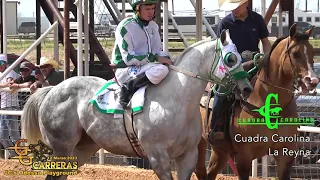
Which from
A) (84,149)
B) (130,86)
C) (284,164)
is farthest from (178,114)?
(84,149)

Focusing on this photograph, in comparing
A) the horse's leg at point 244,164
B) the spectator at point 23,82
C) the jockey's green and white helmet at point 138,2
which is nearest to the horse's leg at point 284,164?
the horse's leg at point 244,164

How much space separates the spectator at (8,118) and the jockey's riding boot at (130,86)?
16.1 ft

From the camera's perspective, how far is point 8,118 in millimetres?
12031

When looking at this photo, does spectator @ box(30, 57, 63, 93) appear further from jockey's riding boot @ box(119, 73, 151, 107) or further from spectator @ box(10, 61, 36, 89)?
jockey's riding boot @ box(119, 73, 151, 107)

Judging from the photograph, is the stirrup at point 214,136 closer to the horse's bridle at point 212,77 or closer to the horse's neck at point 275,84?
the horse's neck at point 275,84

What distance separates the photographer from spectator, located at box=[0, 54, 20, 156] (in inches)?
464

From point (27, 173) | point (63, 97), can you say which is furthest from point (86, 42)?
point (63, 97)

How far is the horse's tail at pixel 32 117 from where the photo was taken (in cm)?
834

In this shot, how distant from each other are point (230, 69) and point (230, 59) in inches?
4.1

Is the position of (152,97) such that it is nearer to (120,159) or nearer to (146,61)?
(146,61)

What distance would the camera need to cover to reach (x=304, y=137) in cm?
935

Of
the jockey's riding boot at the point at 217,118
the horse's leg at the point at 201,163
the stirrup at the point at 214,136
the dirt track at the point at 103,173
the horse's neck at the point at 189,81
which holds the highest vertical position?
the horse's neck at the point at 189,81

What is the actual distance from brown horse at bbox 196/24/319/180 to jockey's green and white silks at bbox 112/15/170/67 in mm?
1299

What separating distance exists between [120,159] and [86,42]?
2.17 meters
